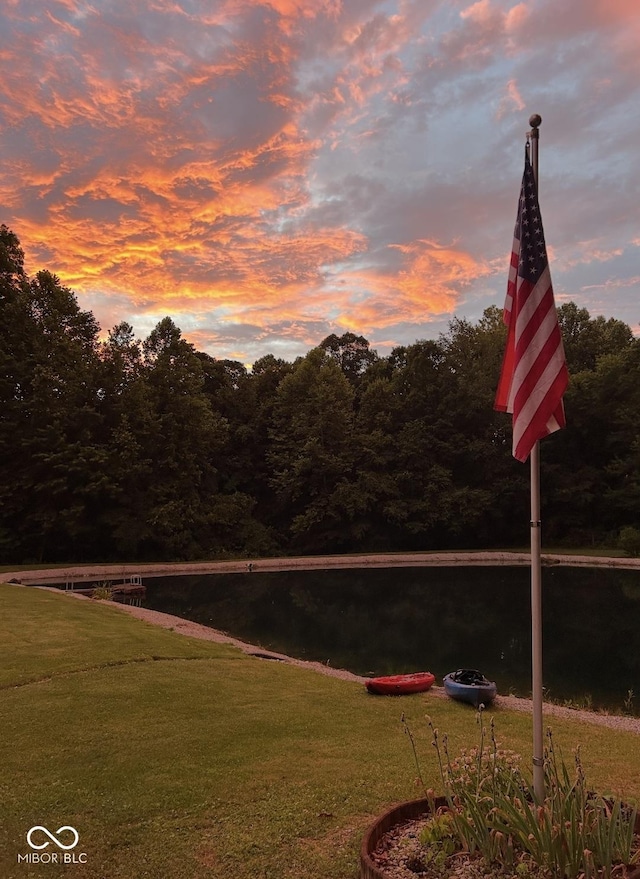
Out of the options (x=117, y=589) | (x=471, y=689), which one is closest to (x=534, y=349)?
(x=471, y=689)

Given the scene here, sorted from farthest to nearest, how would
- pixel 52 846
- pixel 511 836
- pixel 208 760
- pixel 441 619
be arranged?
pixel 441 619 < pixel 208 760 < pixel 52 846 < pixel 511 836

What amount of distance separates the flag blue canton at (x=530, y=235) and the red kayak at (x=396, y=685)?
6495 millimetres

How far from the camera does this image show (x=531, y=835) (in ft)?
9.22

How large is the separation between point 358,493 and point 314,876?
105 ft

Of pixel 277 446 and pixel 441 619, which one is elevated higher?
pixel 277 446

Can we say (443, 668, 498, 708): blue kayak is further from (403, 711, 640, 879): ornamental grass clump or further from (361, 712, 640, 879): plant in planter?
(403, 711, 640, 879): ornamental grass clump

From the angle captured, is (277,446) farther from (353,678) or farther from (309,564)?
(353,678)

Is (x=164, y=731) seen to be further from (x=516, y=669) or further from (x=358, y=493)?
(x=358, y=493)

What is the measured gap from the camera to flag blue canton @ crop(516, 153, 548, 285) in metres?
3.43

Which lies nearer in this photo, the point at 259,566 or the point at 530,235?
the point at 530,235

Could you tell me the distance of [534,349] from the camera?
338 centimetres

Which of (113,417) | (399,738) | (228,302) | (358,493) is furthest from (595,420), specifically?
(399,738)

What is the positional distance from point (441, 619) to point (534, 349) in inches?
612

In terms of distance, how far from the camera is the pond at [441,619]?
12.2 m
